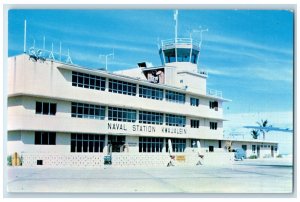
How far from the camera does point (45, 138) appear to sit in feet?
84.5

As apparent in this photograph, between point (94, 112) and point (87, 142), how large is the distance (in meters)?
1.92

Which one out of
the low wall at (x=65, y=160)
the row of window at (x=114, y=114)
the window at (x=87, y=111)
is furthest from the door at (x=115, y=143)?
the low wall at (x=65, y=160)

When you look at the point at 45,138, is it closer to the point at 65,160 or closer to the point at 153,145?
the point at 65,160

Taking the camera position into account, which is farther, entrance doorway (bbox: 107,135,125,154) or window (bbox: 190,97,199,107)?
window (bbox: 190,97,199,107)

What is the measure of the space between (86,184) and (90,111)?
10895mm

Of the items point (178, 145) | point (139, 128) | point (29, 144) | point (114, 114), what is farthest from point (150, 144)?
point (29, 144)

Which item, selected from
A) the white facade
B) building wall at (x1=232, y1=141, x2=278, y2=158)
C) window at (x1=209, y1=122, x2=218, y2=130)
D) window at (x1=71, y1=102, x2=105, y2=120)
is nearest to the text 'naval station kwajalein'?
the white facade

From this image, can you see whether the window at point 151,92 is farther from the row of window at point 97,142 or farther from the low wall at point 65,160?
the low wall at point 65,160

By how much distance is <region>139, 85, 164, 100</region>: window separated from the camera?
32.5m

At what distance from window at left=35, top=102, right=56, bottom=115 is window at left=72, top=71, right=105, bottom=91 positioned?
6.35ft

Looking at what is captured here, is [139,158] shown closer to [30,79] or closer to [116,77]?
[116,77]

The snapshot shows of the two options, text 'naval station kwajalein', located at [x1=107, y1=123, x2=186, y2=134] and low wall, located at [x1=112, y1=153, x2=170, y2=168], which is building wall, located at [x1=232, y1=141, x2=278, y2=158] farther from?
low wall, located at [x1=112, y1=153, x2=170, y2=168]

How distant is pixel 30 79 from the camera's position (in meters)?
24.9
